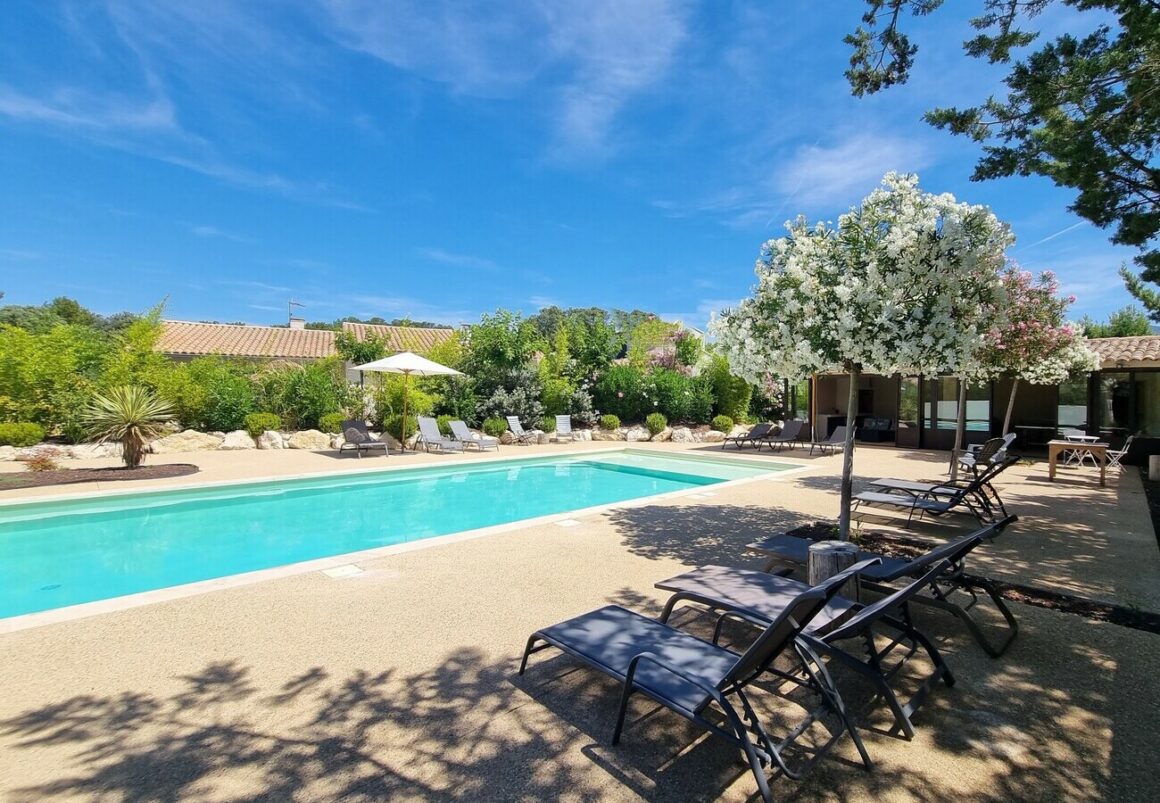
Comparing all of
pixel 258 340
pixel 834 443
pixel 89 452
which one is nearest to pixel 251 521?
pixel 89 452

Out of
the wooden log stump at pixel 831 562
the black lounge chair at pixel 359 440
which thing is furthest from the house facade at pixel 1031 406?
the black lounge chair at pixel 359 440

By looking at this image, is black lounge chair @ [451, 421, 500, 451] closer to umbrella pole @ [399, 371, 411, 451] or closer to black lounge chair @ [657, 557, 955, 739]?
umbrella pole @ [399, 371, 411, 451]

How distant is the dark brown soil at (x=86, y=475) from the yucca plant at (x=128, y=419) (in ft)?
1.31

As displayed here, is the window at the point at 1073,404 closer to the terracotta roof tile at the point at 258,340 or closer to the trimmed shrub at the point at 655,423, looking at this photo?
the trimmed shrub at the point at 655,423

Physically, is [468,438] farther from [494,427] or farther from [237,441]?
[237,441]

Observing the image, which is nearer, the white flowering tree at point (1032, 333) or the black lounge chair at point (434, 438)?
the white flowering tree at point (1032, 333)

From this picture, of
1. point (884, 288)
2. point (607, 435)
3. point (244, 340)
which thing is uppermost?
point (244, 340)

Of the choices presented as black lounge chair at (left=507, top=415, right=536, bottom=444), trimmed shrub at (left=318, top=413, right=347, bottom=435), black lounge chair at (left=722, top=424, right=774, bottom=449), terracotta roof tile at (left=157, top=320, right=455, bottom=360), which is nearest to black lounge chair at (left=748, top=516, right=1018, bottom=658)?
black lounge chair at (left=722, top=424, right=774, bottom=449)

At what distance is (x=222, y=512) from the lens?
28.1ft

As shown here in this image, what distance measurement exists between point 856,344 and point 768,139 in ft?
38.1

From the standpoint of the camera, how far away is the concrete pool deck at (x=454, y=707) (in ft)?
6.91

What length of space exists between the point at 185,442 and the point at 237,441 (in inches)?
44.5

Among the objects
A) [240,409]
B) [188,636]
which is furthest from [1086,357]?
[240,409]

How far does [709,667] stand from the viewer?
7.78ft
